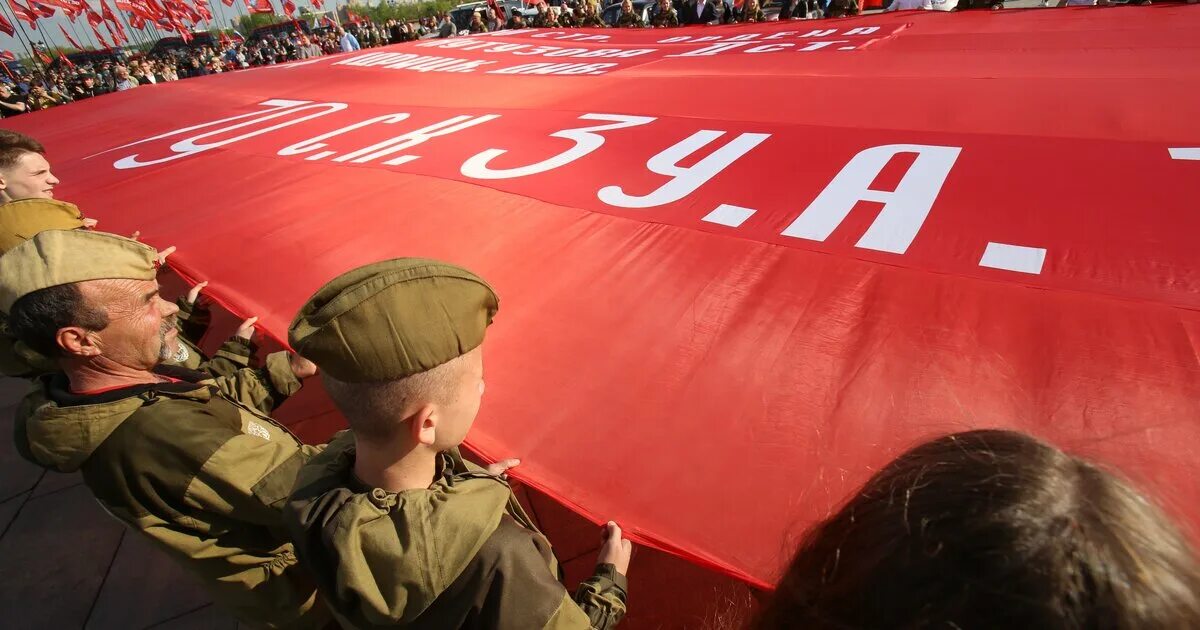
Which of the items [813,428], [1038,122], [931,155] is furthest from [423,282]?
[1038,122]

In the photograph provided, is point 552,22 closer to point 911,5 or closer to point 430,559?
point 911,5

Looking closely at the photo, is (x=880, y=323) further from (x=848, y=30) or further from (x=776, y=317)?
(x=848, y=30)

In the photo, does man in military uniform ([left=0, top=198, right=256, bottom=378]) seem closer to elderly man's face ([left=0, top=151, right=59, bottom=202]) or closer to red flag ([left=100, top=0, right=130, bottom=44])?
elderly man's face ([left=0, top=151, right=59, bottom=202])

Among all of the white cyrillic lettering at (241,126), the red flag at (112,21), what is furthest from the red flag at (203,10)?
the white cyrillic lettering at (241,126)

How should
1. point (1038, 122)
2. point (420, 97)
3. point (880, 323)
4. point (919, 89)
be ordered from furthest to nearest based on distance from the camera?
point (420, 97)
point (919, 89)
point (1038, 122)
point (880, 323)

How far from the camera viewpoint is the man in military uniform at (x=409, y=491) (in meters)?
0.99

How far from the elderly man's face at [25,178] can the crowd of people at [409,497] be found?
176cm

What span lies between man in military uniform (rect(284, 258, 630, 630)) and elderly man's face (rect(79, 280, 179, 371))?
0.85 metres

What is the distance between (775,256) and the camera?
92.1 inches

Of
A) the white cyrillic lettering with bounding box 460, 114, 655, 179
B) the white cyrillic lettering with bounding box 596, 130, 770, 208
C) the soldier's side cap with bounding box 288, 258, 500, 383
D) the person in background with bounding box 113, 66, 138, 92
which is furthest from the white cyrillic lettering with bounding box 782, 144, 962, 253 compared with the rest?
the person in background with bounding box 113, 66, 138, 92

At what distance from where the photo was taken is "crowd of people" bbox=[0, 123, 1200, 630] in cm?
55

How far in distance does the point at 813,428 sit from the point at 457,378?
1.05 meters

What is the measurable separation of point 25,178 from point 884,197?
4602 mm

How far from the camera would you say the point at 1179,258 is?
195cm
